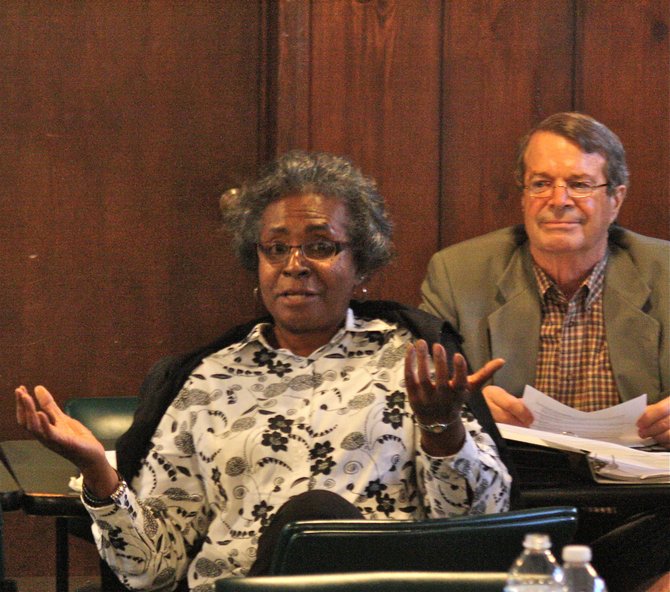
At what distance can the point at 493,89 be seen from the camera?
3.80m

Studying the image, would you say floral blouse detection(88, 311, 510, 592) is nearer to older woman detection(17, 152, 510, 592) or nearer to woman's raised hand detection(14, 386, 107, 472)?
older woman detection(17, 152, 510, 592)

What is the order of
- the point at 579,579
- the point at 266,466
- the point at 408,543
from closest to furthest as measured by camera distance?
1. the point at 579,579
2. the point at 408,543
3. the point at 266,466

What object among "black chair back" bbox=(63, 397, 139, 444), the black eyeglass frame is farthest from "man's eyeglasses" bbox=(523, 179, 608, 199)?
"black chair back" bbox=(63, 397, 139, 444)

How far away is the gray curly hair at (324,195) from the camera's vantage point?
8.57 feet

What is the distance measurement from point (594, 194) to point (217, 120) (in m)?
1.39

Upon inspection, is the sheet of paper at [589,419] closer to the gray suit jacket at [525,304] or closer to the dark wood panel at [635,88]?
the gray suit jacket at [525,304]

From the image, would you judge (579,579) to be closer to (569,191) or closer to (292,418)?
(292,418)

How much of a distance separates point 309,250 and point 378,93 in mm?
1357

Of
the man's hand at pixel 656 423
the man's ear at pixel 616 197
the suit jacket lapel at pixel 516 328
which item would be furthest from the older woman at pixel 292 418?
the man's ear at pixel 616 197

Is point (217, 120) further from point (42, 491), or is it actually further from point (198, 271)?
point (42, 491)

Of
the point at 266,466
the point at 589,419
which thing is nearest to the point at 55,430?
the point at 266,466

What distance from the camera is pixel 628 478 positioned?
2.46 metres

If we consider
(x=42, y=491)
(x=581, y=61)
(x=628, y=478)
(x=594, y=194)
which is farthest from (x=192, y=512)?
(x=581, y=61)

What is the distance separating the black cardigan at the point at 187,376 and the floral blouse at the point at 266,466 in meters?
0.03
